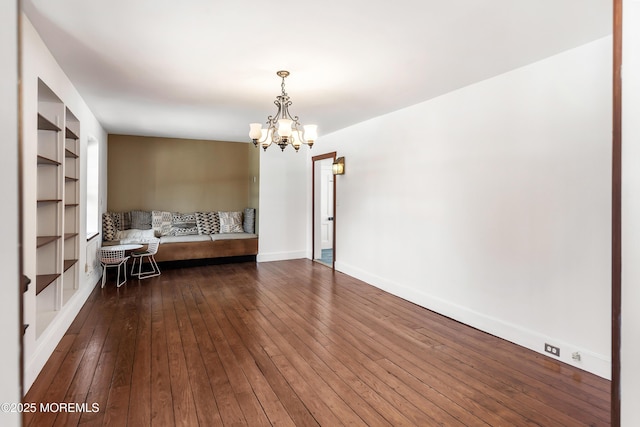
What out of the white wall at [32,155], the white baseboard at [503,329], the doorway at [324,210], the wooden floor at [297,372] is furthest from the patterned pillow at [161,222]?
the white baseboard at [503,329]

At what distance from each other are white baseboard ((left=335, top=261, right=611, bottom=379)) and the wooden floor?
9 cm

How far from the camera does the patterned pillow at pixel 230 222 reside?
7.19m

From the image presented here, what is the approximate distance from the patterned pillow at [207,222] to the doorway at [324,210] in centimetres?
202

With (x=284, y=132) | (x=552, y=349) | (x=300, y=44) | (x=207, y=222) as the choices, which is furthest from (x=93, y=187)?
(x=552, y=349)

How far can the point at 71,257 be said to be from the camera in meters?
3.89

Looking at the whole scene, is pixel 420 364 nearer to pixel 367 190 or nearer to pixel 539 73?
pixel 539 73

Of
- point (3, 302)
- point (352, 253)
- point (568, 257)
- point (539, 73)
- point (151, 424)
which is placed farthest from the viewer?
point (352, 253)

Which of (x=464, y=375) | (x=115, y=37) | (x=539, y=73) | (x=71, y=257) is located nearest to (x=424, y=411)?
(x=464, y=375)

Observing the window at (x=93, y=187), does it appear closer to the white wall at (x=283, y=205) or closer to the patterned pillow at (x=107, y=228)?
the patterned pillow at (x=107, y=228)

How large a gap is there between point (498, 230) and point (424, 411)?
1876 millimetres

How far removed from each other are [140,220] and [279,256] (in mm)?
2769

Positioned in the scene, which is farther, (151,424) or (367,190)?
(367,190)

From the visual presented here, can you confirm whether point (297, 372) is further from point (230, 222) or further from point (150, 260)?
point (230, 222)

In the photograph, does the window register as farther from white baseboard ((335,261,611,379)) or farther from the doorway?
white baseboard ((335,261,611,379))
